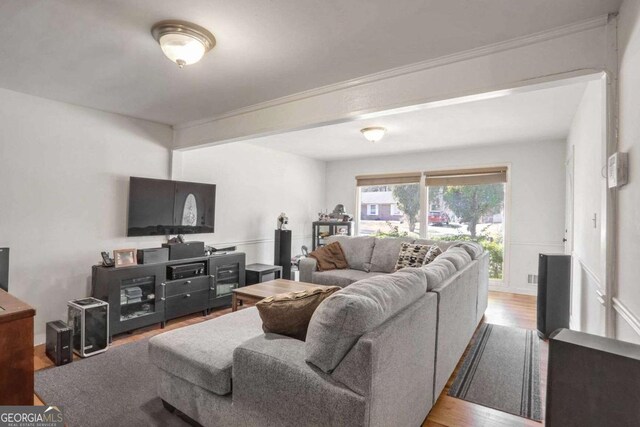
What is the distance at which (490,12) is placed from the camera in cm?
180

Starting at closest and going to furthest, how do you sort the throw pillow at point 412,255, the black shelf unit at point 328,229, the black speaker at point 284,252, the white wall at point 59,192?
the white wall at point 59,192 → the throw pillow at point 412,255 → the black speaker at point 284,252 → the black shelf unit at point 328,229

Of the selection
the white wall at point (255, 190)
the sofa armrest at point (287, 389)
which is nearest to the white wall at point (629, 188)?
the sofa armrest at point (287, 389)

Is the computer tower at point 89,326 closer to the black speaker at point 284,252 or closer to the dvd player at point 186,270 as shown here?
the dvd player at point 186,270

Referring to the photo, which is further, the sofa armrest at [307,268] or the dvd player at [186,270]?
the sofa armrest at [307,268]

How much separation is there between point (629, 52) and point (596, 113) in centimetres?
108

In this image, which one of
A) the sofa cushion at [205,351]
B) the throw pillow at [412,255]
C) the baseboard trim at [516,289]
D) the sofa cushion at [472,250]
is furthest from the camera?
the baseboard trim at [516,289]

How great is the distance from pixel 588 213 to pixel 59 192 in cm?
491

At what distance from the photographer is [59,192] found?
3289 mm

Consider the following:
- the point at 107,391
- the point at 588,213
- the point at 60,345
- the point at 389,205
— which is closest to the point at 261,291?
the point at 107,391

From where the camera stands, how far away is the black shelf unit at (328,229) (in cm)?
611

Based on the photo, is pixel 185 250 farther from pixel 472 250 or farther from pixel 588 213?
pixel 588 213

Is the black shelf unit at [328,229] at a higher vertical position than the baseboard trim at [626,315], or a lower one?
higher

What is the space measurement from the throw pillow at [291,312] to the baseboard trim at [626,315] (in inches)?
52.8

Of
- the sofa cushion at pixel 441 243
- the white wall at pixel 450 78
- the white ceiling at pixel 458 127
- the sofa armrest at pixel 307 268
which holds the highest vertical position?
the white ceiling at pixel 458 127
